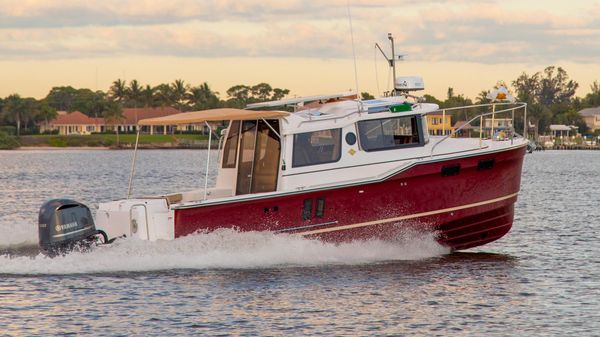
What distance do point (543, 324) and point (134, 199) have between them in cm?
808

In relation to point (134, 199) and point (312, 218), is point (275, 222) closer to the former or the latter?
point (312, 218)

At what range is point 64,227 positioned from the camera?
19.5 m

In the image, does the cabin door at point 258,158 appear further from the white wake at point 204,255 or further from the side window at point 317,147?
the white wake at point 204,255

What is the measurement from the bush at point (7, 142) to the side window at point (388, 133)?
16808cm

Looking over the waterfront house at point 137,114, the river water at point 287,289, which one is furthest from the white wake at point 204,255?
the waterfront house at point 137,114

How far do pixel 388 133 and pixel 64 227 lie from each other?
21.9 ft

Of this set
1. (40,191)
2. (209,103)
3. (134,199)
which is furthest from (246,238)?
(209,103)

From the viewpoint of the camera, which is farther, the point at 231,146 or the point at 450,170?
the point at 231,146

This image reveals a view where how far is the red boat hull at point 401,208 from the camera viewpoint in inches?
811

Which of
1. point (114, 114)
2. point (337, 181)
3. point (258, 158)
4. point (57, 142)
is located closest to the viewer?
point (337, 181)

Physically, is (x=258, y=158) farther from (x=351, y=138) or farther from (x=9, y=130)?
(x=9, y=130)

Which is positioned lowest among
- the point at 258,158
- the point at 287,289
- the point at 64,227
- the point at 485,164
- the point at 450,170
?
the point at 287,289

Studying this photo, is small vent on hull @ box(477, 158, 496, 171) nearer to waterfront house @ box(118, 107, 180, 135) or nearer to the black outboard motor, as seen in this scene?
the black outboard motor

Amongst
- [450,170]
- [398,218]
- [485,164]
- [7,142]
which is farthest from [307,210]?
[7,142]
